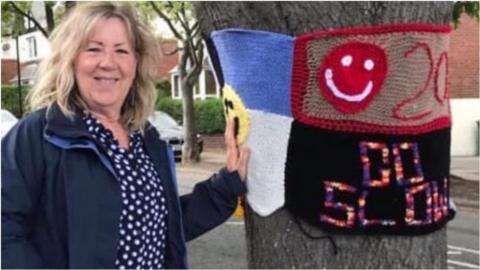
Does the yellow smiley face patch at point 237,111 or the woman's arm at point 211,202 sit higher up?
the yellow smiley face patch at point 237,111

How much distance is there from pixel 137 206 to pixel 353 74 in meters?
A: 0.72

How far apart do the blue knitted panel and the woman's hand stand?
0.14 metres

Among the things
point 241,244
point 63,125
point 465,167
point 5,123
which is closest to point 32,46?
point 465,167

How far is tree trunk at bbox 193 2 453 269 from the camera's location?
6.66 feet

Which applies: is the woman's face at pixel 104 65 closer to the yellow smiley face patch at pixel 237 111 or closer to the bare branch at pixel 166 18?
the yellow smiley face patch at pixel 237 111

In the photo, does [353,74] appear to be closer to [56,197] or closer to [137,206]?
[137,206]

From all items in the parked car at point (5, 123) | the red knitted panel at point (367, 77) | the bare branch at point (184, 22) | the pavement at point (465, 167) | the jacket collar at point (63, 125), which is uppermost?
the bare branch at point (184, 22)

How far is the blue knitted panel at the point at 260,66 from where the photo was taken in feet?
6.79

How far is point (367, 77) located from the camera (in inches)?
80.0

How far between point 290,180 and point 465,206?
A: 10.7m

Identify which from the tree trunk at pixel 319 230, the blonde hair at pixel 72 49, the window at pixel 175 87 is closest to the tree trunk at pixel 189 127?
the window at pixel 175 87

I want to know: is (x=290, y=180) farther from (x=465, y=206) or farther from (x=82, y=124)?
(x=465, y=206)

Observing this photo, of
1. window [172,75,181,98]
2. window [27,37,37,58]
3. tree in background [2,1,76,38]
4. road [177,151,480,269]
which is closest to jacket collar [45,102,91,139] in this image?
road [177,151,480,269]

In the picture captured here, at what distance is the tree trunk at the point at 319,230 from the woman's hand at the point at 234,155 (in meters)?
0.14
